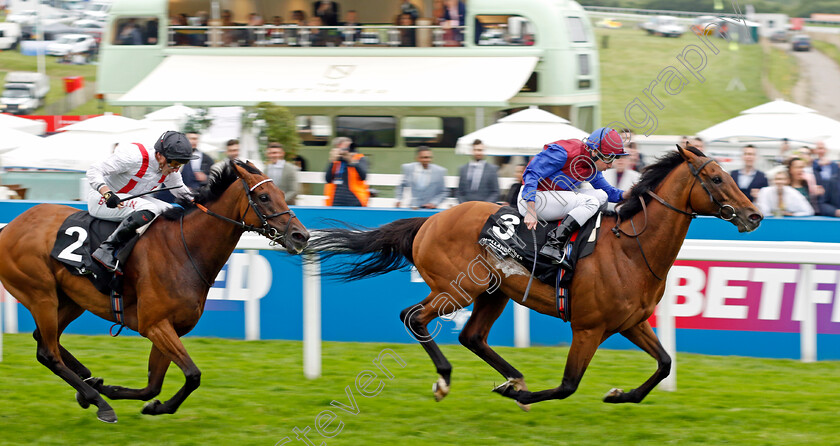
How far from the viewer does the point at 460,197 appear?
328 inches

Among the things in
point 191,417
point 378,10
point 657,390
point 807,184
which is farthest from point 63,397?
point 378,10

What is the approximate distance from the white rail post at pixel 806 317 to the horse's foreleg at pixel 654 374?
72.6 inches

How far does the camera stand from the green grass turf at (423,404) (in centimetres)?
475

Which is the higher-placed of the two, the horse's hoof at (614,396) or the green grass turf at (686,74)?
the green grass turf at (686,74)

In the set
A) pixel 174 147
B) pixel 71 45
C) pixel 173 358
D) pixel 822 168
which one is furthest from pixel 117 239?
pixel 71 45

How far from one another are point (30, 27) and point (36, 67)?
19.3 feet

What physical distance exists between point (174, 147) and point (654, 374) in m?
2.85

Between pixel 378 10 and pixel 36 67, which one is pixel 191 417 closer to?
pixel 378 10

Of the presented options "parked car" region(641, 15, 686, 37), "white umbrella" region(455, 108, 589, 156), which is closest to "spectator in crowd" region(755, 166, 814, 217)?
"white umbrella" region(455, 108, 589, 156)

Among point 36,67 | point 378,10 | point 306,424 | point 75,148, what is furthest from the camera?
point 36,67

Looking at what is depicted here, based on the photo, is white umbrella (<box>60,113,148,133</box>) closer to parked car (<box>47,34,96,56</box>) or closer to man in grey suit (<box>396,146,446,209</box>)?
man in grey suit (<box>396,146,446,209</box>)

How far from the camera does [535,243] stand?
5.14m

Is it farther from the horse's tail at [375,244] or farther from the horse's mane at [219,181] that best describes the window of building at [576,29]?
the horse's mane at [219,181]
